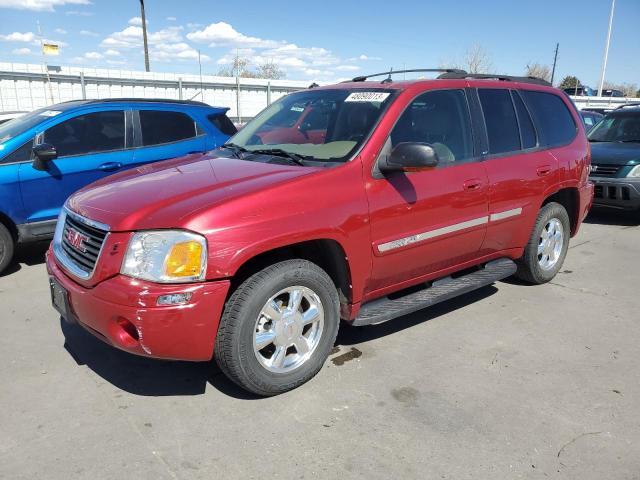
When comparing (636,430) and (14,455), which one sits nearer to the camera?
(14,455)

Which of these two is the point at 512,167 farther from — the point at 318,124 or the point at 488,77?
the point at 318,124

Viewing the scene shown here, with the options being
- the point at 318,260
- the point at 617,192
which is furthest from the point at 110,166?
the point at 617,192

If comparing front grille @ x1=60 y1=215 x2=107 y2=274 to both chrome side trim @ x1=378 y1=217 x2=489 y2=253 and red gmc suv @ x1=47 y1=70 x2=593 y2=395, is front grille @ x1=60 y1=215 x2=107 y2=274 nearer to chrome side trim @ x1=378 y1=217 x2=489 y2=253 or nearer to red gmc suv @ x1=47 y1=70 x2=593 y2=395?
red gmc suv @ x1=47 y1=70 x2=593 y2=395

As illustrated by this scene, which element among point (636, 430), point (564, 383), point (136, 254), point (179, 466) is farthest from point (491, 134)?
point (179, 466)

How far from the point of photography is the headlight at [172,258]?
272 cm

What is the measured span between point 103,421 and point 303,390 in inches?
45.0

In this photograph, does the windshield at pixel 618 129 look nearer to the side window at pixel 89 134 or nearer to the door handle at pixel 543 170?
the door handle at pixel 543 170

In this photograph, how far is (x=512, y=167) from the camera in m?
4.33

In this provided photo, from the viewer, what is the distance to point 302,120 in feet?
13.7

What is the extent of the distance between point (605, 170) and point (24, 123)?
7950 mm

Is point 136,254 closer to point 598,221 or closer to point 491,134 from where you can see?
point 491,134

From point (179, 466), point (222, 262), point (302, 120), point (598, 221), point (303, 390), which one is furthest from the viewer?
point (598, 221)

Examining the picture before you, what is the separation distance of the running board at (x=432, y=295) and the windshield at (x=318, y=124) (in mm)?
1036

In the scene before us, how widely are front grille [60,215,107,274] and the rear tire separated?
2.50m
